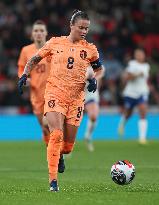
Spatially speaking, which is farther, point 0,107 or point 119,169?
point 0,107

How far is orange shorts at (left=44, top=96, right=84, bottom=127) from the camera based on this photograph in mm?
10641

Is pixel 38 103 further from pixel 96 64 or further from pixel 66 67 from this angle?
pixel 66 67

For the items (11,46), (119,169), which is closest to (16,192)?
(119,169)

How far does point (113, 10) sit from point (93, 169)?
15452mm

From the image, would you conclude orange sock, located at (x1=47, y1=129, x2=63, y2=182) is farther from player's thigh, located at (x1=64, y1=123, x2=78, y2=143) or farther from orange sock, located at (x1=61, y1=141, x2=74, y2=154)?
orange sock, located at (x1=61, y1=141, x2=74, y2=154)

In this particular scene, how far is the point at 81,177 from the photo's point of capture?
12.8m

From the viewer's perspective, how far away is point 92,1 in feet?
96.9

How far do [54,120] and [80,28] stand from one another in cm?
128

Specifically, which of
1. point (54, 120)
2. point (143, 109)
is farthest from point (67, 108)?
point (143, 109)

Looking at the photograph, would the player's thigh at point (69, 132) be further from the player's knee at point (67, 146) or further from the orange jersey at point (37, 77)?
the orange jersey at point (37, 77)

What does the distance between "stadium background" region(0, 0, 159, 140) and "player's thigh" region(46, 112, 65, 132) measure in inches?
509

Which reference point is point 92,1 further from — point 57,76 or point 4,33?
point 57,76

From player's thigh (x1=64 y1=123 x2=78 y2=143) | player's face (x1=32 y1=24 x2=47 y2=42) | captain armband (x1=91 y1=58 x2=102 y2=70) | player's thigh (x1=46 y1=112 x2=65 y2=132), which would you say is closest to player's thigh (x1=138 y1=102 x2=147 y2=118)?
player's face (x1=32 y1=24 x2=47 y2=42)

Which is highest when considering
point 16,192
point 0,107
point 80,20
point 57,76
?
point 80,20
